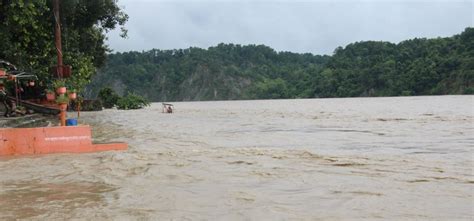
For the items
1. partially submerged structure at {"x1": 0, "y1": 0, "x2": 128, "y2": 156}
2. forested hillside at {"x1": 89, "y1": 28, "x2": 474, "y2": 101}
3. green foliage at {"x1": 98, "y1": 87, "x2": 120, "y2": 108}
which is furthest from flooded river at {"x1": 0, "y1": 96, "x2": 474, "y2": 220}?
green foliage at {"x1": 98, "y1": 87, "x2": 120, "y2": 108}

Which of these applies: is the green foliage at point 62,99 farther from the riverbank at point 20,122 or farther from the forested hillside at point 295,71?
the forested hillside at point 295,71

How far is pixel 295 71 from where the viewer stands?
389 feet

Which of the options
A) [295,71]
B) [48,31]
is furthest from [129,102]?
[295,71]

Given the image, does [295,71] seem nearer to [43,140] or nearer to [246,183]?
[43,140]

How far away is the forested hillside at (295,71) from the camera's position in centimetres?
7275

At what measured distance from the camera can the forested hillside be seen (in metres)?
72.8

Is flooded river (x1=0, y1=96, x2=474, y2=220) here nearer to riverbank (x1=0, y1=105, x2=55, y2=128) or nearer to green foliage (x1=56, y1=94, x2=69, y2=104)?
green foliage (x1=56, y1=94, x2=69, y2=104)

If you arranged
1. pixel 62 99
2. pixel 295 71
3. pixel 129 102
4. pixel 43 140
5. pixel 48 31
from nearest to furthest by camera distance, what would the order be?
1. pixel 43 140
2. pixel 62 99
3. pixel 48 31
4. pixel 129 102
5. pixel 295 71

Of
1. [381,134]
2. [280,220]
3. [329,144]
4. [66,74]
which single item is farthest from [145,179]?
[381,134]

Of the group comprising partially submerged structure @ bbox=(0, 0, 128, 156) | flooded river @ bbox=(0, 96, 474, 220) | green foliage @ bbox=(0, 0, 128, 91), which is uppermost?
green foliage @ bbox=(0, 0, 128, 91)

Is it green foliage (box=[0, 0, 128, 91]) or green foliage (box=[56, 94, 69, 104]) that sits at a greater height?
green foliage (box=[0, 0, 128, 91])

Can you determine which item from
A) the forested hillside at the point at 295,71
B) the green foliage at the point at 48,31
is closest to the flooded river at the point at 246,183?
the green foliage at the point at 48,31

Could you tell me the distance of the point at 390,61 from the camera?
8069cm

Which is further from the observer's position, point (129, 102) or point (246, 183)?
point (129, 102)
